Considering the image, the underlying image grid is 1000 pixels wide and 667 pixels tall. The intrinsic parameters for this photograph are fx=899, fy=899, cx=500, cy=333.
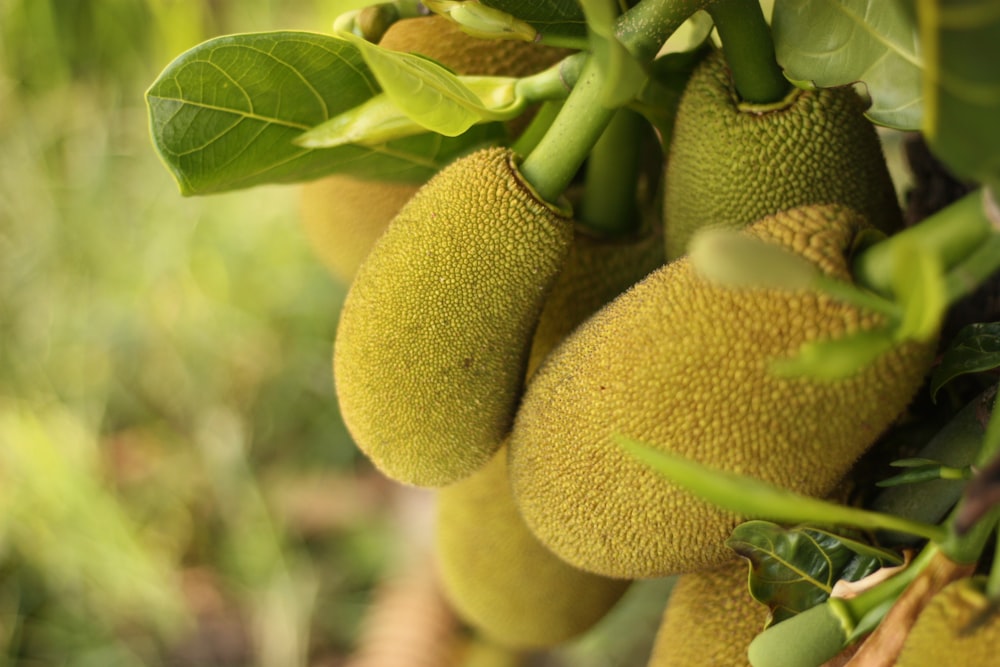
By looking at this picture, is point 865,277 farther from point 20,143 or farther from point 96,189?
point 20,143

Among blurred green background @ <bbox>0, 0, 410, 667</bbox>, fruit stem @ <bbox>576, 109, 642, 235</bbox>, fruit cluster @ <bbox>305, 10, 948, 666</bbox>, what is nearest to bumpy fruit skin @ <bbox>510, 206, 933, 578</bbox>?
fruit cluster @ <bbox>305, 10, 948, 666</bbox>

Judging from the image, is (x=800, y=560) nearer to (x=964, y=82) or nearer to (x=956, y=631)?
(x=956, y=631)

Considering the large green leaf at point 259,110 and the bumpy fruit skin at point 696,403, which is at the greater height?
the large green leaf at point 259,110

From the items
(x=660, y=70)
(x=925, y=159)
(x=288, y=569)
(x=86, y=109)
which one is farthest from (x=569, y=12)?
(x=86, y=109)

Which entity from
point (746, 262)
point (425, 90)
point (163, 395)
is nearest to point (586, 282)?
point (425, 90)

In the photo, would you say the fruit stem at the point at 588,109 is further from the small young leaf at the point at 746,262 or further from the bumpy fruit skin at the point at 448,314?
the small young leaf at the point at 746,262

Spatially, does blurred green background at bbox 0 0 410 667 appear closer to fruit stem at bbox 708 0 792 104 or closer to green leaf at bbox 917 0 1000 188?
fruit stem at bbox 708 0 792 104

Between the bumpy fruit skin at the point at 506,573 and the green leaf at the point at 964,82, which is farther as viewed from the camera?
the bumpy fruit skin at the point at 506,573

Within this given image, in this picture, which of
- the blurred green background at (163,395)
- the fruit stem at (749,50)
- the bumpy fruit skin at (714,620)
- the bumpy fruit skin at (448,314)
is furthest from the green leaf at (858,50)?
the blurred green background at (163,395)
